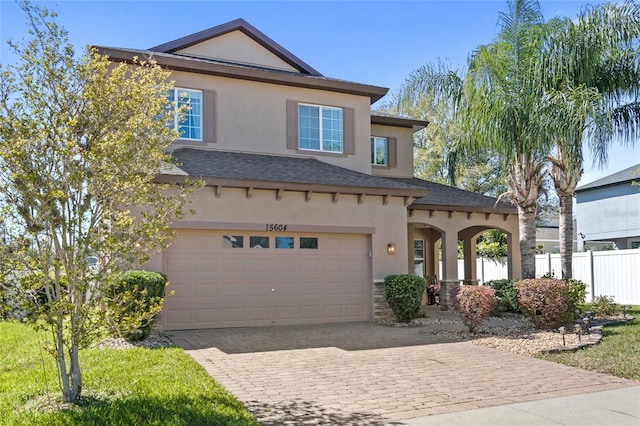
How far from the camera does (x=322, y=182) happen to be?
1340cm

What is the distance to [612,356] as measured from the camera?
30.8 feet

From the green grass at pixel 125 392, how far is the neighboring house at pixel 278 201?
130 inches

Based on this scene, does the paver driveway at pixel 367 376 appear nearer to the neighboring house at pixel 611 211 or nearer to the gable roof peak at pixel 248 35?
the gable roof peak at pixel 248 35

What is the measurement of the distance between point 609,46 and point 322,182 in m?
8.34

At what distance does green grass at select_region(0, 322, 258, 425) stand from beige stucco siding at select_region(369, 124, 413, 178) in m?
11.1

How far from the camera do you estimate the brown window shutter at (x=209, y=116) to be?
48.1 feet

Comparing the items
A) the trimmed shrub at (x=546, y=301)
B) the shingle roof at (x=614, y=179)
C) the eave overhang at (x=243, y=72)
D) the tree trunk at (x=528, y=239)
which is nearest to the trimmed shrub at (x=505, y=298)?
the tree trunk at (x=528, y=239)

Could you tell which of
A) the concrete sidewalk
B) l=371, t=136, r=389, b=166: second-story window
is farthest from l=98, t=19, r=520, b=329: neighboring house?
the concrete sidewalk

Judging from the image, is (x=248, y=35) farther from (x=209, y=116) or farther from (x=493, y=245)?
(x=493, y=245)

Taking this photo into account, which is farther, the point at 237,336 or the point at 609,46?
the point at 609,46

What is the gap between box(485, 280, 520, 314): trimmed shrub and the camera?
1525cm

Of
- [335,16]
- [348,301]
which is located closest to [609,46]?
[335,16]

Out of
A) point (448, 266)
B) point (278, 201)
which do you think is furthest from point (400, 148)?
point (278, 201)

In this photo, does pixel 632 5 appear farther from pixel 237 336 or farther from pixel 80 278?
pixel 80 278
